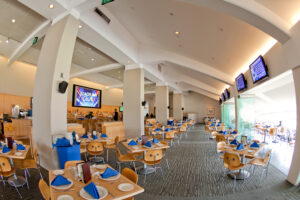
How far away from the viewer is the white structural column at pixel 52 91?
13.8 ft

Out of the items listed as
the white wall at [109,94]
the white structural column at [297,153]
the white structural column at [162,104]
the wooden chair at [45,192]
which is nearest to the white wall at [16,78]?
the white wall at [109,94]

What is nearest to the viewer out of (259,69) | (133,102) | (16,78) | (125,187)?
(125,187)

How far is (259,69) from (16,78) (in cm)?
1413

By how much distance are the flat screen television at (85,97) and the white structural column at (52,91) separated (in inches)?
131

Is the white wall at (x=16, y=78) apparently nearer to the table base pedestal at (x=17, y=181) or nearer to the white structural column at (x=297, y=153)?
the table base pedestal at (x=17, y=181)

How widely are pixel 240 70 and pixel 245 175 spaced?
16.4 feet

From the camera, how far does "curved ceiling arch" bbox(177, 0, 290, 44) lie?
120 inches

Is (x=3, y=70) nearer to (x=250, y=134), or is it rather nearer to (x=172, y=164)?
(x=172, y=164)

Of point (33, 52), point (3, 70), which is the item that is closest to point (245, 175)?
point (33, 52)

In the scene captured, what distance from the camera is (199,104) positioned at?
22703 millimetres

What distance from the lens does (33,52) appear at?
948 cm

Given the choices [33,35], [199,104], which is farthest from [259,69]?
[199,104]

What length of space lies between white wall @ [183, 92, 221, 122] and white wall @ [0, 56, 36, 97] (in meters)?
18.0

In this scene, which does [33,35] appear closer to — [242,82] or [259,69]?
[259,69]
